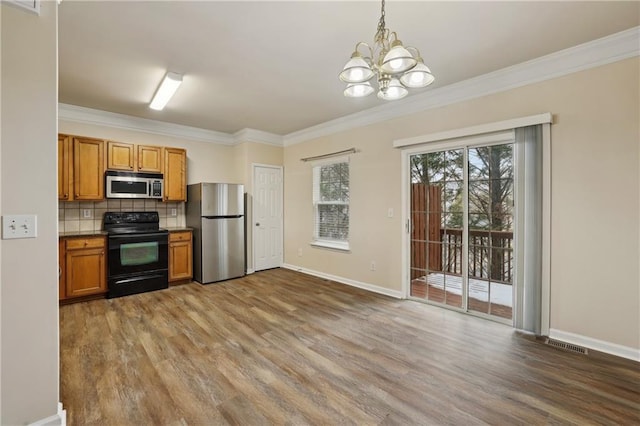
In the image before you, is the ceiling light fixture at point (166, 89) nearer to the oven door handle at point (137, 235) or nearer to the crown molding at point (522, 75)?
the oven door handle at point (137, 235)

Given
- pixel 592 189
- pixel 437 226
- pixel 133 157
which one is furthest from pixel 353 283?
pixel 133 157

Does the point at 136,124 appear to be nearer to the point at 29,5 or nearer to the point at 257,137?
the point at 257,137

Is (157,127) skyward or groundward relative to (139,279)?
skyward

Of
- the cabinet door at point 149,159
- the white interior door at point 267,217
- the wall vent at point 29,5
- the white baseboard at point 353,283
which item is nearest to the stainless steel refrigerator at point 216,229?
the white interior door at point 267,217

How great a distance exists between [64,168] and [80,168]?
6.7 inches

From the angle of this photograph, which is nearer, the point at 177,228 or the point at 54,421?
the point at 54,421

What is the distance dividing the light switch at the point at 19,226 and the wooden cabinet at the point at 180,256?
3.22 metres

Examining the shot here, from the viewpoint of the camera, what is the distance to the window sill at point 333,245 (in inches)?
188

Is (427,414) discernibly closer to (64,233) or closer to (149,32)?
(149,32)

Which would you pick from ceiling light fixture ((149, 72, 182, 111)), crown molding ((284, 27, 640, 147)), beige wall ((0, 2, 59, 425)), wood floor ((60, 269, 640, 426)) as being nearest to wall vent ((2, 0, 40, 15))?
beige wall ((0, 2, 59, 425))

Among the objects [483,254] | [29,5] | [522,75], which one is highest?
[522,75]

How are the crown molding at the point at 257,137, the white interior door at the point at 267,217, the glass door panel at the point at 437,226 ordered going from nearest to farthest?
the glass door panel at the point at 437,226 < the crown molding at the point at 257,137 < the white interior door at the point at 267,217

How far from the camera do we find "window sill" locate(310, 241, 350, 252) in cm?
478

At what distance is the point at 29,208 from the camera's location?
151 centimetres
